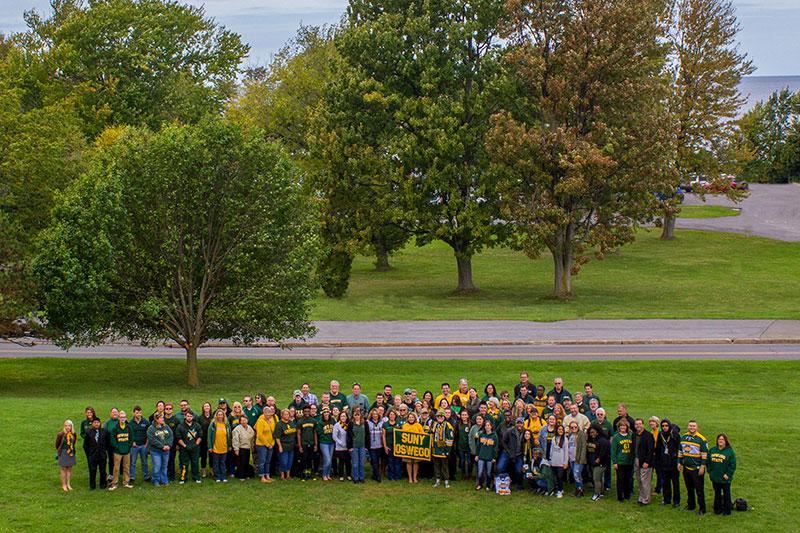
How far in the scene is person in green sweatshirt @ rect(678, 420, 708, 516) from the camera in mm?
20922

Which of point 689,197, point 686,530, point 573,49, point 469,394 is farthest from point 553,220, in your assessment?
point 689,197

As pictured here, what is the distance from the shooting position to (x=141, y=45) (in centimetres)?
6425

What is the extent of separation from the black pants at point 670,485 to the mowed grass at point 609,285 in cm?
2434

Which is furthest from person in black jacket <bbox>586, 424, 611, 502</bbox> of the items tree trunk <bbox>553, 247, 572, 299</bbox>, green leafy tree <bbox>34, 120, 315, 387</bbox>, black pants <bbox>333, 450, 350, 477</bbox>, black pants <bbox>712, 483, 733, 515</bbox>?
tree trunk <bbox>553, 247, 572, 299</bbox>

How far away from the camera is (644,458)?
69.8ft

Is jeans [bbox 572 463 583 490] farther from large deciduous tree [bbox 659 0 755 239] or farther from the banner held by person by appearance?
large deciduous tree [bbox 659 0 755 239]

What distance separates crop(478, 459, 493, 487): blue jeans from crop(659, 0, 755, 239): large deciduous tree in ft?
169

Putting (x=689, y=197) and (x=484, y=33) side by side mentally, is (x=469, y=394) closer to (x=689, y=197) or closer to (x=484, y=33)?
(x=484, y=33)

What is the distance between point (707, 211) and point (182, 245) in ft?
212

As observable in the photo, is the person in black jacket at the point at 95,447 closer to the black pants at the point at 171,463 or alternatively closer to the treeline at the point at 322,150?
the black pants at the point at 171,463

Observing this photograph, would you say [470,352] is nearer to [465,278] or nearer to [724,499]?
[465,278]

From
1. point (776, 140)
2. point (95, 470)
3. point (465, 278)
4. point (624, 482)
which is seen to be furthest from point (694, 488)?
point (776, 140)

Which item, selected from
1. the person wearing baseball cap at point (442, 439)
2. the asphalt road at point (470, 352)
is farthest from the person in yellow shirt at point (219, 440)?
the asphalt road at point (470, 352)

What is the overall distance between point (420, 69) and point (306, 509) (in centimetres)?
3522
